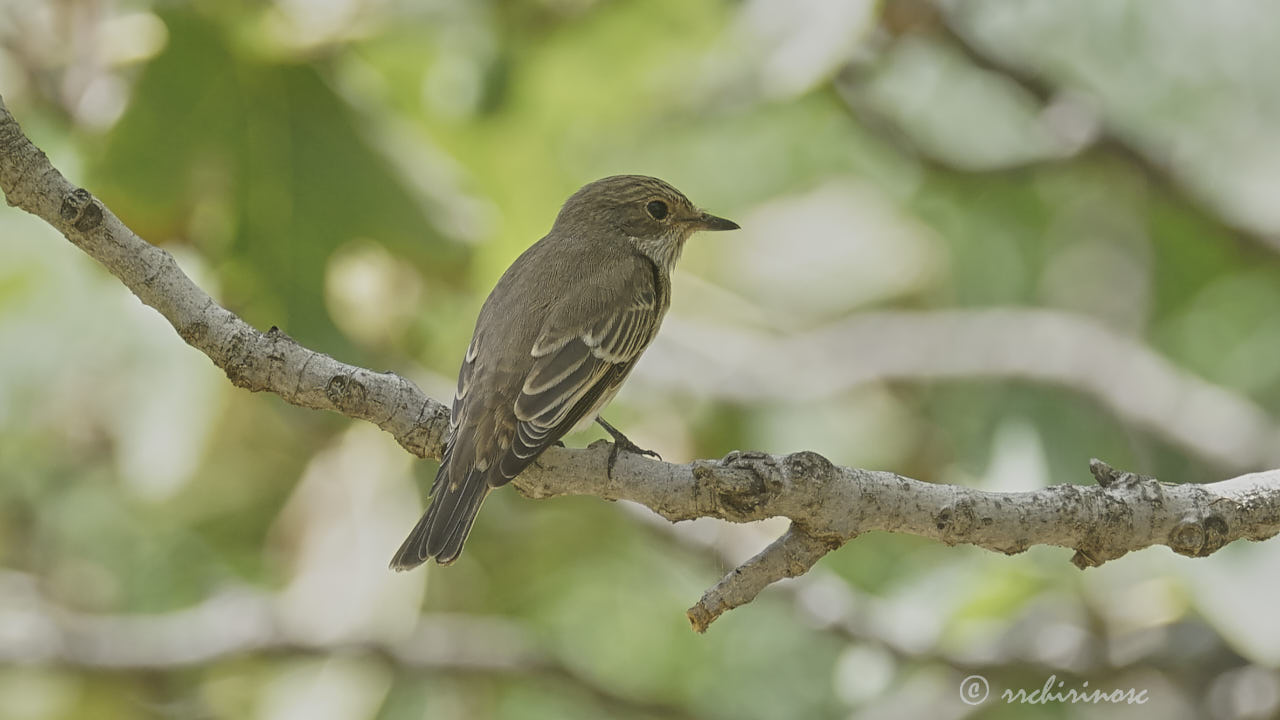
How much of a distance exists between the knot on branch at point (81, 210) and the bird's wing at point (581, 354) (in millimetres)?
1269

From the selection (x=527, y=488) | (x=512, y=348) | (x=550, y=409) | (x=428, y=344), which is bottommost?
(x=527, y=488)

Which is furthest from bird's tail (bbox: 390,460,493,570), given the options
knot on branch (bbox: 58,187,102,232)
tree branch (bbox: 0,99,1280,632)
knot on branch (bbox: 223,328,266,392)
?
knot on branch (bbox: 58,187,102,232)

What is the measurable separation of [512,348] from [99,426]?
2639 millimetres

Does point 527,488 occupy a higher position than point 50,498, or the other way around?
point 50,498

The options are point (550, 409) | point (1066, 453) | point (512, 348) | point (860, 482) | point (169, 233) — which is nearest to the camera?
point (860, 482)

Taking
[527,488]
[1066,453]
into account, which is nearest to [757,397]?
[1066,453]

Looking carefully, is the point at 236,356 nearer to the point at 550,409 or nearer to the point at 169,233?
the point at 550,409

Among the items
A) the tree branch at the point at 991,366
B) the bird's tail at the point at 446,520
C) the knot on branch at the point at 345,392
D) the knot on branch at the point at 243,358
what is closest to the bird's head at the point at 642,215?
the tree branch at the point at 991,366

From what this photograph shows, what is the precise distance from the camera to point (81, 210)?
10.4ft

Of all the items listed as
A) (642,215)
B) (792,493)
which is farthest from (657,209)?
(792,493)

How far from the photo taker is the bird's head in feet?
17.6

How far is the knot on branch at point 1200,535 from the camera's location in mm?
3324

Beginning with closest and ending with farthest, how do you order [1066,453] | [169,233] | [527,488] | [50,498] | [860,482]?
[860,482] < [527,488] < [169,233] < [1066,453] < [50,498]

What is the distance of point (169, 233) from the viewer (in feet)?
16.4
